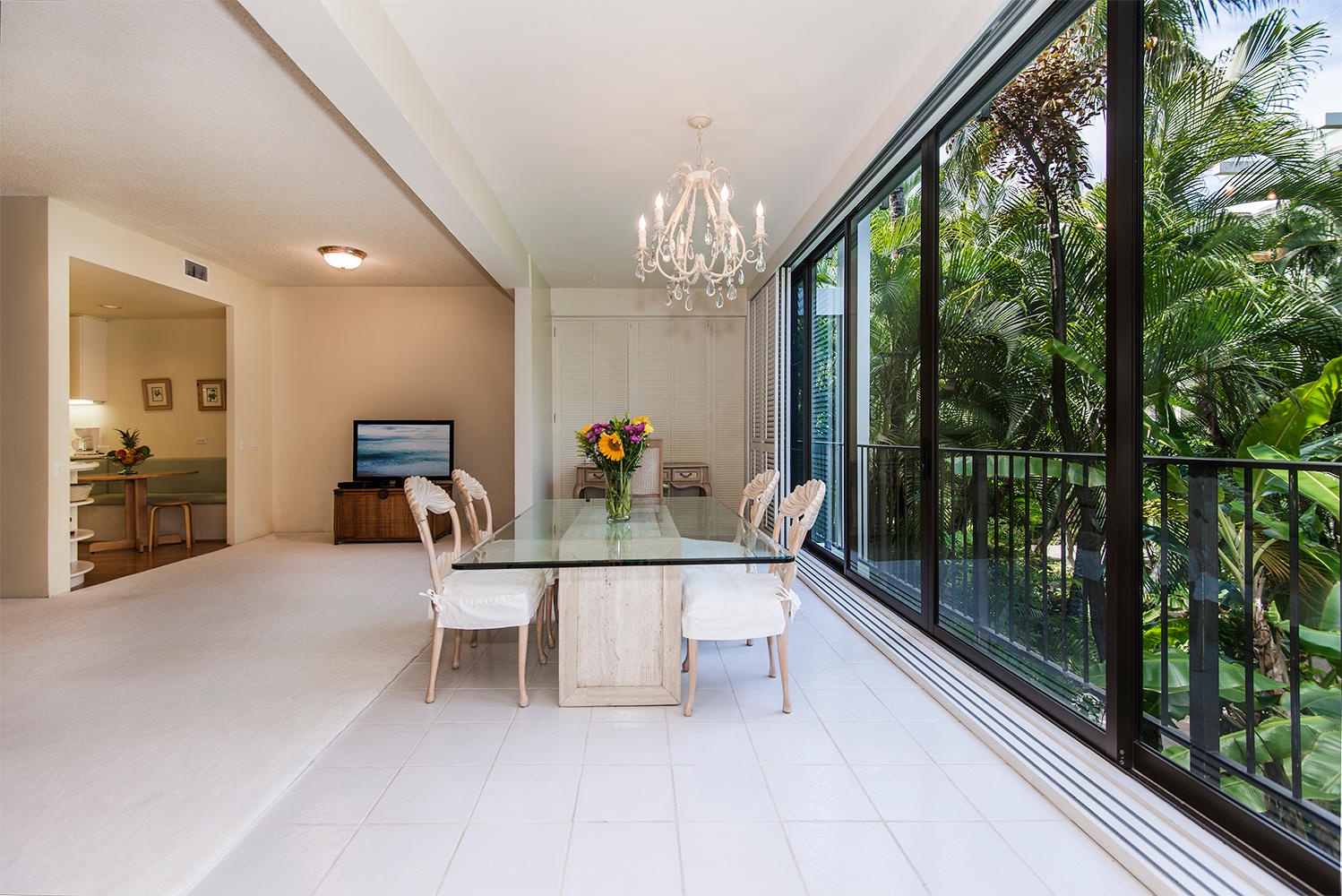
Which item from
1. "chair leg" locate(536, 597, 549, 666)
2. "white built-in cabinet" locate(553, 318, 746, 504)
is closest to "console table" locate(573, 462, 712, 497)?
"white built-in cabinet" locate(553, 318, 746, 504)

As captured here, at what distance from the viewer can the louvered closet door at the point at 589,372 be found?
7.58m

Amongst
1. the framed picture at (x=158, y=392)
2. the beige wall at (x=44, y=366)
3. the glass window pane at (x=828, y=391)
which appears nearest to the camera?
the beige wall at (x=44, y=366)

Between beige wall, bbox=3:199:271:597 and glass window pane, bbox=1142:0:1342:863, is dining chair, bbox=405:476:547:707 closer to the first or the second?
glass window pane, bbox=1142:0:1342:863

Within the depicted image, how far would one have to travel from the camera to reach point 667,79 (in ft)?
10.1

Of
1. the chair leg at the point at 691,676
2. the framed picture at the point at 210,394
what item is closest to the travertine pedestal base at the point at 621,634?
the chair leg at the point at 691,676

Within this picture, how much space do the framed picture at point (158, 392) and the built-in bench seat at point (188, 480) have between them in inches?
24.1

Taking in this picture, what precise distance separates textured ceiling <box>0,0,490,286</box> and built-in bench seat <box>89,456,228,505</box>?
8.74ft

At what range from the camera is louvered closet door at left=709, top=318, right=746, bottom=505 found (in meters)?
7.66

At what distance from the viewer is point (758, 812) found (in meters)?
1.88

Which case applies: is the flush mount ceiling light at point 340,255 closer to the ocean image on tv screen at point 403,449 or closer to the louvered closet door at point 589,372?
the ocean image on tv screen at point 403,449

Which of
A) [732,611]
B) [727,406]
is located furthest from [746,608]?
[727,406]

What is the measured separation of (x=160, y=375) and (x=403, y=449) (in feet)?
9.73

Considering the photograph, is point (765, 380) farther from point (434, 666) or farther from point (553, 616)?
point (434, 666)

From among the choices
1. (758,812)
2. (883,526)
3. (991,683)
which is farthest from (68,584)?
(991,683)
